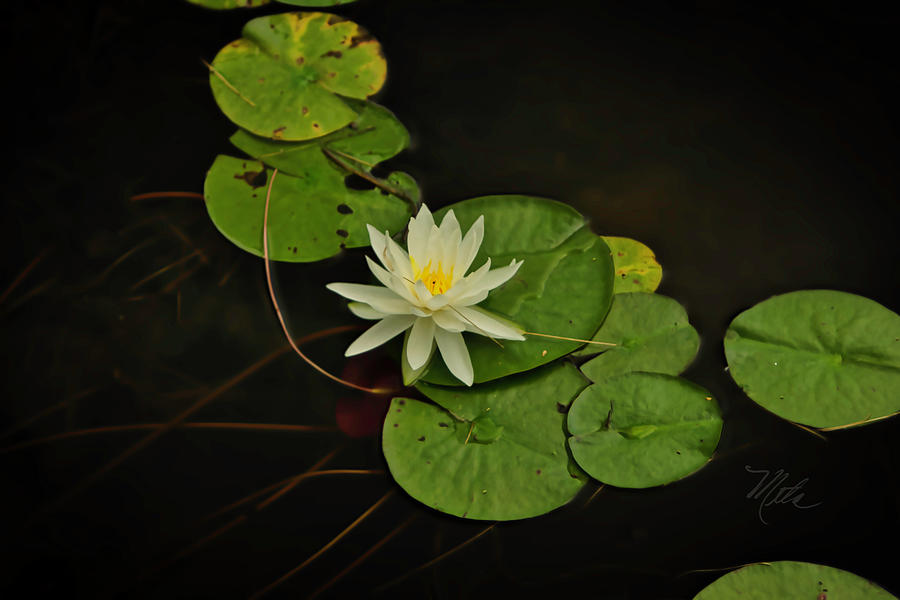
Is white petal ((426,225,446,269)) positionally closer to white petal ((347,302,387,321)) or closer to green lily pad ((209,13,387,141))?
white petal ((347,302,387,321))

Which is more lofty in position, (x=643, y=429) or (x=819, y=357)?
(x=819, y=357)

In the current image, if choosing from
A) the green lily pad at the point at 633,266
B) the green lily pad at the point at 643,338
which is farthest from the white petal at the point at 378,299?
the green lily pad at the point at 633,266

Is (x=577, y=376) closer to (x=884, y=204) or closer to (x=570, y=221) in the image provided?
(x=570, y=221)

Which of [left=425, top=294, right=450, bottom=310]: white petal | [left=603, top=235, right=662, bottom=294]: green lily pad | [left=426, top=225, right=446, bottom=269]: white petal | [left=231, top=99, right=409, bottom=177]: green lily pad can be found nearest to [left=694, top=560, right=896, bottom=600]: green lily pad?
[left=603, top=235, right=662, bottom=294]: green lily pad

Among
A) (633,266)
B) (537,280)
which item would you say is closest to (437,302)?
(537,280)

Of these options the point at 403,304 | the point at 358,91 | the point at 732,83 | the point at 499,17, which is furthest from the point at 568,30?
the point at 403,304

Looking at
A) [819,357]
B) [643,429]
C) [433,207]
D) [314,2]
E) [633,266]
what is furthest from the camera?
[314,2]

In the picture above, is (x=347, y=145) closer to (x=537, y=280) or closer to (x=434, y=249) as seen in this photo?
(x=434, y=249)

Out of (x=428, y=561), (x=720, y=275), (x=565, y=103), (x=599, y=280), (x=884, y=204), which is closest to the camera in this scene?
(x=428, y=561)
